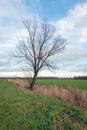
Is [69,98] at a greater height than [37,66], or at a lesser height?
lesser

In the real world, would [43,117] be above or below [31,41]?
below

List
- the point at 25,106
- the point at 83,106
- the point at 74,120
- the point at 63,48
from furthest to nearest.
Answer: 1. the point at 63,48
2. the point at 83,106
3. the point at 25,106
4. the point at 74,120

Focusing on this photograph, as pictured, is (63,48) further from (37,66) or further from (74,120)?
(74,120)

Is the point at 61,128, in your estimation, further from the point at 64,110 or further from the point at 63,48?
the point at 63,48

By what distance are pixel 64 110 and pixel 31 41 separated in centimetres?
2509

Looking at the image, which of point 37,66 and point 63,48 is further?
point 63,48

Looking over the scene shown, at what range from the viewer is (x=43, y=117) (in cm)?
1017

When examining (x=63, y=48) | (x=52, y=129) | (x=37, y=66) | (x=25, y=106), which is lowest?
(x=52, y=129)

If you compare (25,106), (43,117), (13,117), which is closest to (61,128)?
(43,117)

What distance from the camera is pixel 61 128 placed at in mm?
9336

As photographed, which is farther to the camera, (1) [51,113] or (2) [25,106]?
(2) [25,106]

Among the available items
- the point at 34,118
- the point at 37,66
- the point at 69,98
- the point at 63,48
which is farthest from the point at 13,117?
the point at 63,48

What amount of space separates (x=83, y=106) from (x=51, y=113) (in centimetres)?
576

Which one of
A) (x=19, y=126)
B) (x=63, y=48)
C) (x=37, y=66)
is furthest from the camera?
(x=63, y=48)
